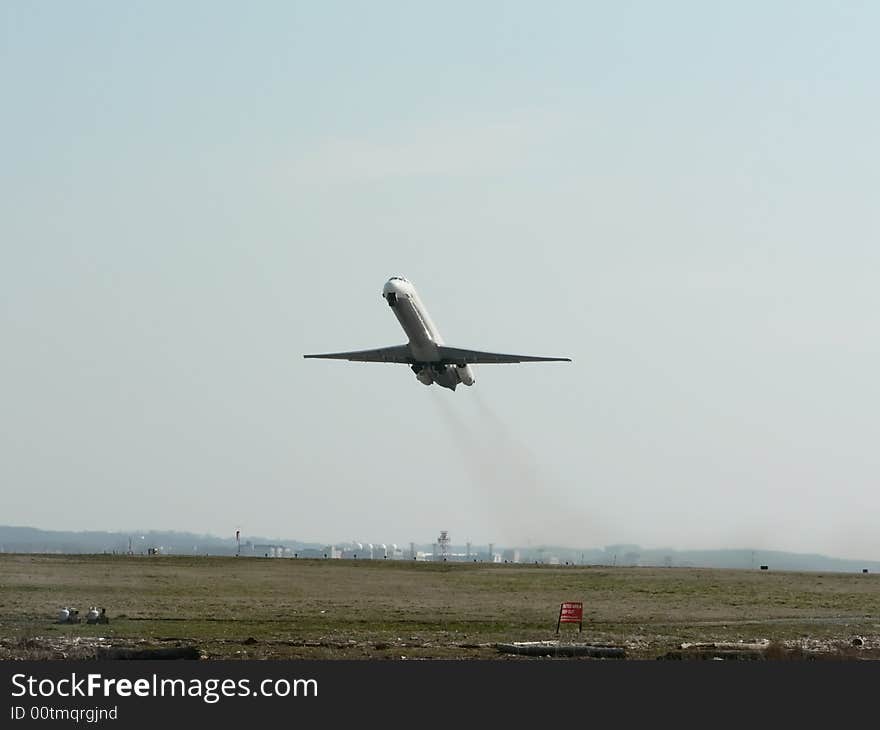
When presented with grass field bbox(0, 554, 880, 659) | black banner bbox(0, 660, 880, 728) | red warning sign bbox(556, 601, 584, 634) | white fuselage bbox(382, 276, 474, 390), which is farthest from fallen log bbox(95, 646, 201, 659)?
white fuselage bbox(382, 276, 474, 390)

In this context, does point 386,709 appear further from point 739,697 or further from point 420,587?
point 420,587

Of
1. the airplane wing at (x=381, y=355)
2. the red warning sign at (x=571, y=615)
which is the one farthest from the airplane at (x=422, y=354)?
the red warning sign at (x=571, y=615)

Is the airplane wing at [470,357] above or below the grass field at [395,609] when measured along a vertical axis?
above

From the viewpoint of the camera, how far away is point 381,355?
4621 inches

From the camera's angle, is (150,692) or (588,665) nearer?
(150,692)

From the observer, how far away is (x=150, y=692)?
48.1m

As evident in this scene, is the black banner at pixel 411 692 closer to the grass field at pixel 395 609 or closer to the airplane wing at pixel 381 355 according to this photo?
the grass field at pixel 395 609

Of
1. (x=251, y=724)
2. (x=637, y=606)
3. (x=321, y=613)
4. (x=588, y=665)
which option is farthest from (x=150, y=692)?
(x=637, y=606)

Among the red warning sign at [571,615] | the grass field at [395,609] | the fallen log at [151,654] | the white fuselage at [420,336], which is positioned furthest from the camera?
the white fuselage at [420,336]

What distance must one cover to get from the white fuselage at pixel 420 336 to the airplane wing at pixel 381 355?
3.11 feet

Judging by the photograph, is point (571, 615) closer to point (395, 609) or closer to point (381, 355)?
point (395, 609)

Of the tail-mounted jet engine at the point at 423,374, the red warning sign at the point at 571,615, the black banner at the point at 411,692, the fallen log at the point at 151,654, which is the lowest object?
the black banner at the point at 411,692

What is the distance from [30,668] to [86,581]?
5240 cm

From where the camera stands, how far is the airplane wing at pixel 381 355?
116 meters
